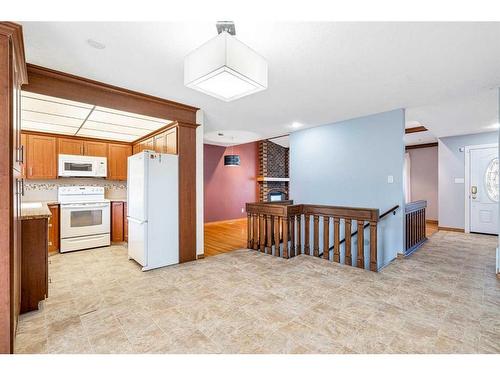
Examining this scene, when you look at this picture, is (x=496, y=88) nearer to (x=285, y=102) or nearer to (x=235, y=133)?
(x=285, y=102)

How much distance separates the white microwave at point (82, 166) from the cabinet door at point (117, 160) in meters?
0.13

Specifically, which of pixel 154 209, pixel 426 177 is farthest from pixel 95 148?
pixel 426 177

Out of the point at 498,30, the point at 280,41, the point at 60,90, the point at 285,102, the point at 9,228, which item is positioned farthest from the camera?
the point at 285,102

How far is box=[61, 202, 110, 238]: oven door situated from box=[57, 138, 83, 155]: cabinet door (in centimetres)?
102

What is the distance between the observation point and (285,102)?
364 cm

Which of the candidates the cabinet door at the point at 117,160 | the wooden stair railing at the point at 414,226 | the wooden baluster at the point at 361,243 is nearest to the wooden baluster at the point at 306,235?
the wooden baluster at the point at 361,243

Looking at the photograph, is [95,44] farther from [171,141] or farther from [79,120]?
[79,120]

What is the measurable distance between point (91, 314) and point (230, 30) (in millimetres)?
2663

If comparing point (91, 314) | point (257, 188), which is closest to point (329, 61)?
point (91, 314)

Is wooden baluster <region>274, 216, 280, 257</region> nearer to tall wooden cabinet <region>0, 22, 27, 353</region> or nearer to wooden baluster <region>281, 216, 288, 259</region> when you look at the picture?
wooden baluster <region>281, 216, 288, 259</region>

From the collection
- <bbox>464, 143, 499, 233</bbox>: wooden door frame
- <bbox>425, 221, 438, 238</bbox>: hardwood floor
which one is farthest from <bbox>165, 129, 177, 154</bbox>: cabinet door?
<bbox>464, 143, 499, 233</bbox>: wooden door frame

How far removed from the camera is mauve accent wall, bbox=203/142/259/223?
24.5 feet

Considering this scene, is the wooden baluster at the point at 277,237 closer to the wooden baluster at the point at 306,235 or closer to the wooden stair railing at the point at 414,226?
the wooden baluster at the point at 306,235

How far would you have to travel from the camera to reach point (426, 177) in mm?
7387
